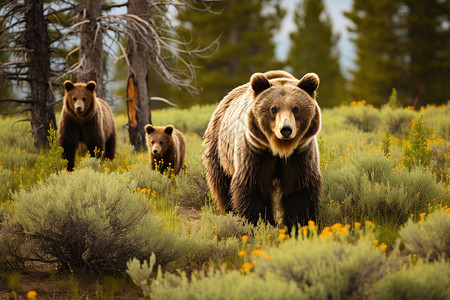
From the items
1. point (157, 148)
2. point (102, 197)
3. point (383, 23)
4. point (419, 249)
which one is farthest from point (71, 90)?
point (383, 23)

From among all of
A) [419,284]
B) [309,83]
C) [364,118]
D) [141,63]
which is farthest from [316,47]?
[419,284]

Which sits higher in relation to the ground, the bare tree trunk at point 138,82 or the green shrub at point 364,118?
the bare tree trunk at point 138,82

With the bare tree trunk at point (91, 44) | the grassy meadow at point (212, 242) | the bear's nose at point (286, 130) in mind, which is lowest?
the grassy meadow at point (212, 242)

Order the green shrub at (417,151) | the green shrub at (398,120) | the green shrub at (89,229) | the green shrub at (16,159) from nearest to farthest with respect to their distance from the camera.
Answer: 1. the green shrub at (89,229)
2. the green shrub at (417,151)
3. the green shrub at (16,159)
4. the green shrub at (398,120)

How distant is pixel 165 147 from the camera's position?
771 cm

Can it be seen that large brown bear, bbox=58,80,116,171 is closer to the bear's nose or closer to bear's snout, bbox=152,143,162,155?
bear's snout, bbox=152,143,162,155

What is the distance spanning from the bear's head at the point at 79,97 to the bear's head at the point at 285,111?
4313 millimetres

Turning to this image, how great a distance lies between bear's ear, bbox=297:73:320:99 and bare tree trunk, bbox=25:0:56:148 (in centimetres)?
617

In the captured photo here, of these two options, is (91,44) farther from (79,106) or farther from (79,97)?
(79,106)

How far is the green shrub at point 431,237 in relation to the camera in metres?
3.01

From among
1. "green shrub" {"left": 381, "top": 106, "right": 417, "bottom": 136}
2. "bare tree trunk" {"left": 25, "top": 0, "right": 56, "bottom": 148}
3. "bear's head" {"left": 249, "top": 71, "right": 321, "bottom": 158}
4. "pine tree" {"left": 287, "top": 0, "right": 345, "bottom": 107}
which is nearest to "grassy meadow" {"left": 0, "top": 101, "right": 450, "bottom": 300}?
"bear's head" {"left": 249, "top": 71, "right": 321, "bottom": 158}

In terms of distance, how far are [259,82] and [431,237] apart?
2056 mm

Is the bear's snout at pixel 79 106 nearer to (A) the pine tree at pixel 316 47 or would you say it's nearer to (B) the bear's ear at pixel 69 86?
(B) the bear's ear at pixel 69 86

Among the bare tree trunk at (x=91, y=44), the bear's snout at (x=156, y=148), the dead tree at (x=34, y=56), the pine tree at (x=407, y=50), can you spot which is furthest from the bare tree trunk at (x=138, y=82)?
the pine tree at (x=407, y=50)
